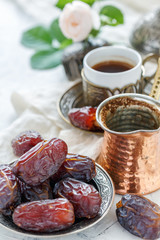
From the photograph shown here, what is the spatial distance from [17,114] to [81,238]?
60 cm

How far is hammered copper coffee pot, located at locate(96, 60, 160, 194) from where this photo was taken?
78cm

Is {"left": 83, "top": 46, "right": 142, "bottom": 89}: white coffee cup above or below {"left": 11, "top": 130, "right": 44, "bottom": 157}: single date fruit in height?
above

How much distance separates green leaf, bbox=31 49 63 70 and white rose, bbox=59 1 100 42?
0.64ft

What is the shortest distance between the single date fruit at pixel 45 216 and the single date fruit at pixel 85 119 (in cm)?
33

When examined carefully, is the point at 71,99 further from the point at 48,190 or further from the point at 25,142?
the point at 48,190

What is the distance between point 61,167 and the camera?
2.64ft

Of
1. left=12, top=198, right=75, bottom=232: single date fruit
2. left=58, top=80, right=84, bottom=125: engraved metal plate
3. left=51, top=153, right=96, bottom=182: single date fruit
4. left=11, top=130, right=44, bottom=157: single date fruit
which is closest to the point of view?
left=12, top=198, right=75, bottom=232: single date fruit

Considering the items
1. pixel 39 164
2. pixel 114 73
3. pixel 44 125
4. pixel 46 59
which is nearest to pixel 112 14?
pixel 46 59

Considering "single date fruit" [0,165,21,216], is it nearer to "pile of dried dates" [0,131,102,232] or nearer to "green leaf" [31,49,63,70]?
"pile of dried dates" [0,131,102,232]

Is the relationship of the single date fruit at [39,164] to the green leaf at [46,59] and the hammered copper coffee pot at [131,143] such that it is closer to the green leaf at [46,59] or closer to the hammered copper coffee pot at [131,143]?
the hammered copper coffee pot at [131,143]

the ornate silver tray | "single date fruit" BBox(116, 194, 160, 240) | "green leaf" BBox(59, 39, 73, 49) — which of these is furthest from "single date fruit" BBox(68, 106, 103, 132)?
"green leaf" BBox(59, 39, 73, 49)

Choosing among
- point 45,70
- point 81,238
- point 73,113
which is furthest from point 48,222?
point 45,70

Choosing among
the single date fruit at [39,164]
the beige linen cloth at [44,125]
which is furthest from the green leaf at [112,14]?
the single date fruit at [39,164]

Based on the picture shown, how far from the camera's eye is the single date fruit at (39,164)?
0.74m
